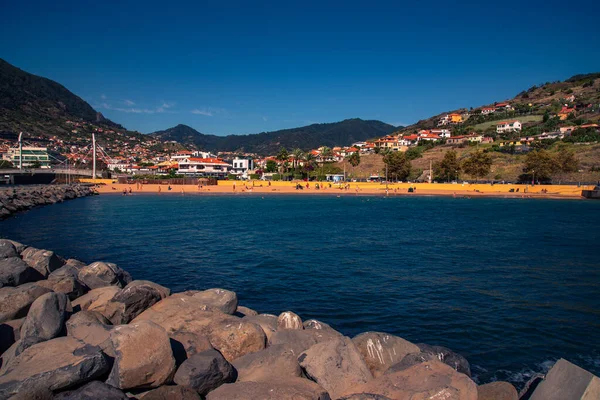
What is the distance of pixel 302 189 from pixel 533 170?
42.6 m

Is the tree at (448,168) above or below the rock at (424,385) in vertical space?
above

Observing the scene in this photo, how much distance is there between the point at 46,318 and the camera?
718 centimetres

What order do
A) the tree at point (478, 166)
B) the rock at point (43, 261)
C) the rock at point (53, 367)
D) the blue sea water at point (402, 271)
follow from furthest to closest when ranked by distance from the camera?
the tree at point (478, 166)
the rock at point (43, 261)
the blue sea water at point (402, 271)
the rock at point (53, 367)

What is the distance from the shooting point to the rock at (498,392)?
6.24 metres

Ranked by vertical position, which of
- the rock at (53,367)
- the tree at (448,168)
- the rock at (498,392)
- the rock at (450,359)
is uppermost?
the tree at (448,168)

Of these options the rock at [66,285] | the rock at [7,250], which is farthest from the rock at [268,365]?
the rock at [7,250]

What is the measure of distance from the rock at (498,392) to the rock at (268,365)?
9.35 ft

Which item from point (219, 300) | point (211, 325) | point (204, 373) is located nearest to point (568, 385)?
point (204, 373)

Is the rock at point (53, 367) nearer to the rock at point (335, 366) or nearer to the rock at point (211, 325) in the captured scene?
the rock at point (211, 325)

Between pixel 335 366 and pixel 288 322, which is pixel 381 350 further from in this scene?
pixel 288 322

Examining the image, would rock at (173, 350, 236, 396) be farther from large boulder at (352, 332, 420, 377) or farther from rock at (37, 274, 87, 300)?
rock at (37, 274, 87, 300)

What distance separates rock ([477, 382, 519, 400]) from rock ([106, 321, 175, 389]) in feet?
15.5

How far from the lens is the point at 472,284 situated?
49.7 feet

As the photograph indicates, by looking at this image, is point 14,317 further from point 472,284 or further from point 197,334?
point 472,284
